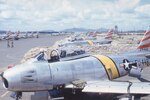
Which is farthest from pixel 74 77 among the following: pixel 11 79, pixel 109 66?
pixel 11 79

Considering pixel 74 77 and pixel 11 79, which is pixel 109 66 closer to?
pixel 74 77

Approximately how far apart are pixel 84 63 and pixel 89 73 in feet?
1.79

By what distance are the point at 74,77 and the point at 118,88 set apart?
2292 millimetres

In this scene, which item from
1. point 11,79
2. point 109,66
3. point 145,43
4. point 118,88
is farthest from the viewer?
point 145,43

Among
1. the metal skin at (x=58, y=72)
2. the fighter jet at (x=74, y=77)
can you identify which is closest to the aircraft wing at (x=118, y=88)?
the fighter jet at (x=74, y=77)

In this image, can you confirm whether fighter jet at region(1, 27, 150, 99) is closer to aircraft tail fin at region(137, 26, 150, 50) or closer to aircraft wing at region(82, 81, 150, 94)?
aircraft wing at region(82, 81, 150, 94)

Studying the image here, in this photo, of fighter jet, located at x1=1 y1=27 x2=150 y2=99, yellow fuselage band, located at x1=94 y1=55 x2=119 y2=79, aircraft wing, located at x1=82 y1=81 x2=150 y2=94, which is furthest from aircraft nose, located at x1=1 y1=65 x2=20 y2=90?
yellow fuselage band, located at x1=94 y1=55 x2=119 y2=79

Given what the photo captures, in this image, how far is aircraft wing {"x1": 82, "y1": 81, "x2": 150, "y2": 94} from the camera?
42.0 feet

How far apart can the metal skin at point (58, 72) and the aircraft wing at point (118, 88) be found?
39.7 inches

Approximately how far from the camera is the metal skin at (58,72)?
1303 cm

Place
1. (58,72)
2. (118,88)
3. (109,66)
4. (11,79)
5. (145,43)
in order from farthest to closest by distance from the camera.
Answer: (145,43) < (109,66) < (58,72) < (118,88) < (11,79)

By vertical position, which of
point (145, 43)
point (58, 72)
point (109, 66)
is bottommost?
point (109, 66)

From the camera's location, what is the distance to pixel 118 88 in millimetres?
13273

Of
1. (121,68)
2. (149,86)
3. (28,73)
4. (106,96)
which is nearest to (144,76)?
(121,68)
